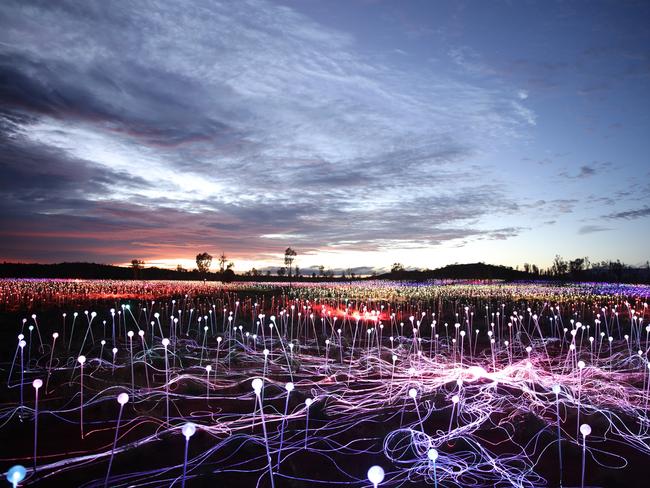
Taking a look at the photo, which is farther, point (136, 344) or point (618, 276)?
point (618, 276)

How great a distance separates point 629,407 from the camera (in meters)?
6.47

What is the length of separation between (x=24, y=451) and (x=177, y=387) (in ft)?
9.20

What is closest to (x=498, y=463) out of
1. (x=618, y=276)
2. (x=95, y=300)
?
(x=95, y=300)

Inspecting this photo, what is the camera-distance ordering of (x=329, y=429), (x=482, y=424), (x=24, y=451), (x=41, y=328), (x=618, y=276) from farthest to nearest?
(x=618, y=276)
(x=41, y=328)
(x=482, y=424)
(x=329, y=429)
(x=24, y=451)

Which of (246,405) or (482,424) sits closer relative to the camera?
(482,424)

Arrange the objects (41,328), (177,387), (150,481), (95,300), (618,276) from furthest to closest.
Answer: (618,276) → (95,300) → (41,328) → (177,387) → (150,481)

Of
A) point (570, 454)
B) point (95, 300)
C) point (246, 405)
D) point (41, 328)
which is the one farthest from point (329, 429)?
point (95, 300)

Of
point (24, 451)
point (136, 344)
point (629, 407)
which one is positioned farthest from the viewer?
point (136, 344)

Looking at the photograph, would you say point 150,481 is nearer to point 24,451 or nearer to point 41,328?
point 24,451

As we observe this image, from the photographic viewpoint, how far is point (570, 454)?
5.05 metres

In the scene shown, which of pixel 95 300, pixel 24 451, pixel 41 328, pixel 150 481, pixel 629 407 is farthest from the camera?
pixel 95 300

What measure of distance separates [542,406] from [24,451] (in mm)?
7336

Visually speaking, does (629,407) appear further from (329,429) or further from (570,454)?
(329,429)

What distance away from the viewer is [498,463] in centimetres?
478
